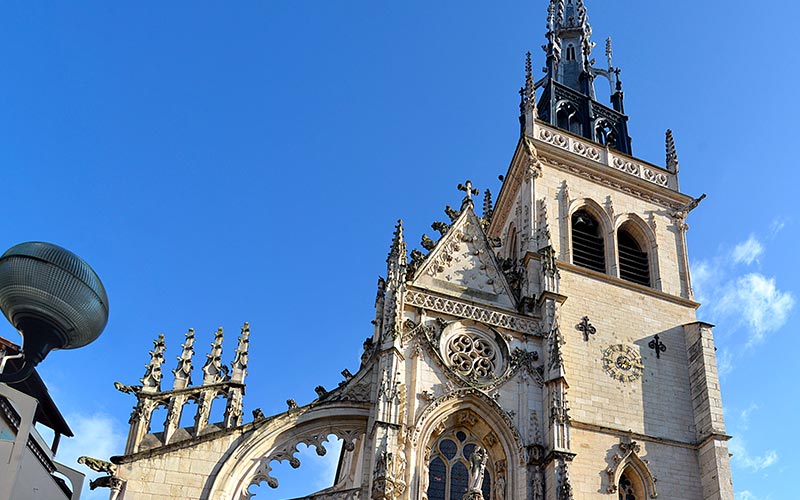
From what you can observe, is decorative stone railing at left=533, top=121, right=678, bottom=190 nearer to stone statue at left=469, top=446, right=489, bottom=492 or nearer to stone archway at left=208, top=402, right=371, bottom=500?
stone archway at left=208, top=402, right=371, bottom=500

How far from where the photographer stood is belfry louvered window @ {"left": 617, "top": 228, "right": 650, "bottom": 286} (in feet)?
64.6

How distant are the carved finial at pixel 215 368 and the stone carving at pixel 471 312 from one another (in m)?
4.18

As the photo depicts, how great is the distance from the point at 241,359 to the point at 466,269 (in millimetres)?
5907

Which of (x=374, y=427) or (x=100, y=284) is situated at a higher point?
(x=374, y=427)

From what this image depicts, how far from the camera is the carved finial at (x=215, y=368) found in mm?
14234

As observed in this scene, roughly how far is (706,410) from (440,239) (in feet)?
24.3

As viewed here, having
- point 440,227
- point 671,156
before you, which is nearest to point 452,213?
point 440,227

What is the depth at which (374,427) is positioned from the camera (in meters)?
13.5

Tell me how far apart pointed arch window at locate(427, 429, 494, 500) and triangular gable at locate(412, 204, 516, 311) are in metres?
3.32

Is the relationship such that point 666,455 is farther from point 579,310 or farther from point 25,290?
point 25,290

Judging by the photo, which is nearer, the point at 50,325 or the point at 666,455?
the point at 50,325

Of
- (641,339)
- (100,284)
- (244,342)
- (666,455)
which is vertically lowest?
(100,284)

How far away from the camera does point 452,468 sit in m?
14.4

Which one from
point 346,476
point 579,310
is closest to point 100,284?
point 579,310
